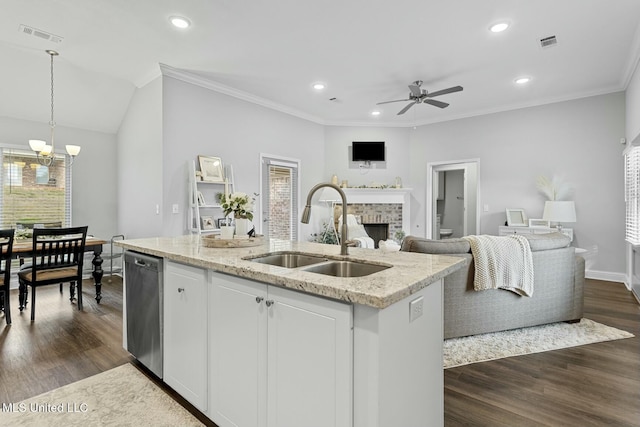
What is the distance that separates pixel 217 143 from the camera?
4824 mm

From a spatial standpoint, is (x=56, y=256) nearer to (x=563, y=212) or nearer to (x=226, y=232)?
(x=226, y=232)

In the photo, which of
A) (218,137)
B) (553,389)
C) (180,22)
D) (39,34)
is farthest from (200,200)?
(553,389)

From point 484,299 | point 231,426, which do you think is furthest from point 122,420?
point 484,299

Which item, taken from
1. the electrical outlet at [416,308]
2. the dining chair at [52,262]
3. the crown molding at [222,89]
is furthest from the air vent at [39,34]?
the electrical outlet at [416,308]

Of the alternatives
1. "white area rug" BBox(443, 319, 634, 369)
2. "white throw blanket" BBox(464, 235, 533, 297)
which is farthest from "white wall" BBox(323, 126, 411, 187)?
"white area rug" BBox(443, 319, 634, 369)

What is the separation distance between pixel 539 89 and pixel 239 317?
5618 mm

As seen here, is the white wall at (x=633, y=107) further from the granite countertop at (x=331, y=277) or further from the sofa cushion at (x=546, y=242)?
the granite countertop at (x=331, y=277)

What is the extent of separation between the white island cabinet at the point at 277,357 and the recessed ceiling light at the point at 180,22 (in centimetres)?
270

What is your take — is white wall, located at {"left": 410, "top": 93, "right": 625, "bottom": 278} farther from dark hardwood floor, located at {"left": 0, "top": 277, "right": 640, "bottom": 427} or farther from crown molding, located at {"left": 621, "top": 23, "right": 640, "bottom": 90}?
dark hardwood floor, located at {"left": 0, "top": 277, "right": 640, "bottom": 427}

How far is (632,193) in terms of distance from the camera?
14.0 feet

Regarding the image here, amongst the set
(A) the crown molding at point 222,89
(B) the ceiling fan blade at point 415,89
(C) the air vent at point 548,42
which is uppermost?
(C) the air vent at point 548,42

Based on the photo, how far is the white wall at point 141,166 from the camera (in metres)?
4.30

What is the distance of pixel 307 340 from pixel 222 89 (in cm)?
450

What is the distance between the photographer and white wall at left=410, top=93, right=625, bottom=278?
490cm
